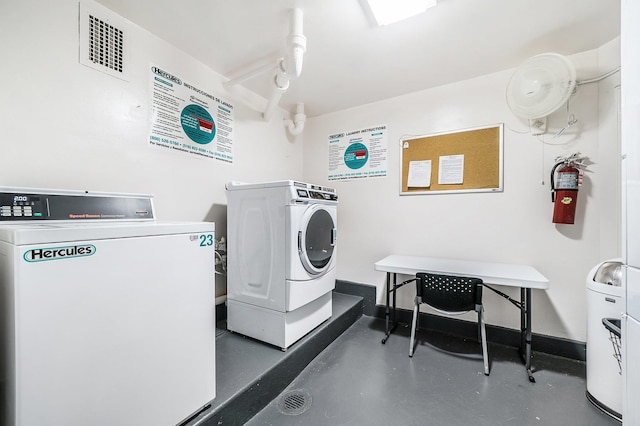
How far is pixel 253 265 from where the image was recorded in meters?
2.00

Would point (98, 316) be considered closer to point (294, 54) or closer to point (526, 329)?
point (294, 54)

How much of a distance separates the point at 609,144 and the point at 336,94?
235 centimetres

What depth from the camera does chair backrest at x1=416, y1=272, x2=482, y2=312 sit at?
1.89 meters

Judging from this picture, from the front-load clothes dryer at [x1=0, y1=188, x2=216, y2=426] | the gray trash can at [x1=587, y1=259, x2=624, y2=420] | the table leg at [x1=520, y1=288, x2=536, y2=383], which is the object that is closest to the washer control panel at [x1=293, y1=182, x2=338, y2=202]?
the front-load clothes dryer at [x1=0, y1=188, x2=216, y2=426]

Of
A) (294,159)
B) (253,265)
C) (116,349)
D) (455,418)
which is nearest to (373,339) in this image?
(455,418)

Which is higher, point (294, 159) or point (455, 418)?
point (294, 159)

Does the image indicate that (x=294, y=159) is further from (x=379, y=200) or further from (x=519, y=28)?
(x=519, y=28)

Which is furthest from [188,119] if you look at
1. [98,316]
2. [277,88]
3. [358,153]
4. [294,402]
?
[294,402]

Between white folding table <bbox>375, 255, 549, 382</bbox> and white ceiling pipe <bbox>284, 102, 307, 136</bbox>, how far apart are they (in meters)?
1.87

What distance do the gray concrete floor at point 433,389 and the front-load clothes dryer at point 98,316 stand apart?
684 mm

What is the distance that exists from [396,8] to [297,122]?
1.67 metres

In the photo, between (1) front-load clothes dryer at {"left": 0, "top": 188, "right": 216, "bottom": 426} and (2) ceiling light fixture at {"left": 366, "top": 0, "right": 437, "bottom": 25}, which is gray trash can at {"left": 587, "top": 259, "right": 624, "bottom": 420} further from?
(1) front-load clothes dryer at {"left": 0, "top": 188, "right": 216, "bottom": 426}

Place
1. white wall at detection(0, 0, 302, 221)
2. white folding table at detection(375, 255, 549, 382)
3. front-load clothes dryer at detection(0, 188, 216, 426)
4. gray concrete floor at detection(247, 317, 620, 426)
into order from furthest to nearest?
white folding table at detection(375, 255, 549, 382) → gray concrete floor at detection(247, 317, 620, 426) → white wall at detection(0, 0, 302, 221) → front-load clothes dryer at detection(0, 188, 216, 426)

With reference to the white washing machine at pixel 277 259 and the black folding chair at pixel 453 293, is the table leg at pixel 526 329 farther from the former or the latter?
the white washing machine at pixel 277 259
